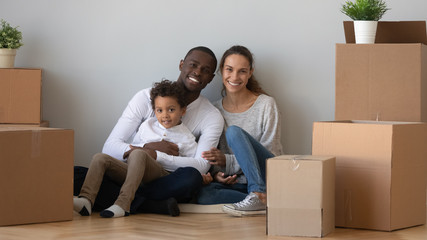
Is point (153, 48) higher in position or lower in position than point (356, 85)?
higher

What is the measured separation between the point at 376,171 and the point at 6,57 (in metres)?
2.14

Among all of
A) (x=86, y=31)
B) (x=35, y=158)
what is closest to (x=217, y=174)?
(x=35, y=158)

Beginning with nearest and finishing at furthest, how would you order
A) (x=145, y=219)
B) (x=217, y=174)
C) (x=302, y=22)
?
(x=145, y=219) < (x=217, y=174) < (x=302, y=22)

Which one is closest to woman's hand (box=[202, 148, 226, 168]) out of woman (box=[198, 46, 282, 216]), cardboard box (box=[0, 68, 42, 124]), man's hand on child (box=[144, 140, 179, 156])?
woman (box=[198, 46, 282, 216])

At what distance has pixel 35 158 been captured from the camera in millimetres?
2650

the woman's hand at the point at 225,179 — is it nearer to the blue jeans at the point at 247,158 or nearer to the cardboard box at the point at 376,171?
the blue jeans at the point at 247,158

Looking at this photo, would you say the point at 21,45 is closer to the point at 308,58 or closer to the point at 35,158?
the point at 35,158

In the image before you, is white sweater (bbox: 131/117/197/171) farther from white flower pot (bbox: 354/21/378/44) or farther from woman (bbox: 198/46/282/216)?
white flower pot (bbox: 354/21/378/44)

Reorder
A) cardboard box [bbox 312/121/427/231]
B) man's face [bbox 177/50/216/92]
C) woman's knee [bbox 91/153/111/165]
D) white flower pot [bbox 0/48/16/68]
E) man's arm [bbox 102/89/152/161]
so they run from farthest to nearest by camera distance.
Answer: white flower pot [bbox 0/48/16/68] < man's face [bbox 177/50/216/92] < man's arm [bbox 102/89/152/161] < woman's knee [bbox 91/153/111/165] < cardboard box [bbox 312/121/427/231]

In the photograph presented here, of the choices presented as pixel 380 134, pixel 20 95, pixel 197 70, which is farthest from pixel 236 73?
pixel 20 95

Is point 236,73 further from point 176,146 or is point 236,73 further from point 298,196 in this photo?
point 298,196

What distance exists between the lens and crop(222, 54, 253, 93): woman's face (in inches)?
134

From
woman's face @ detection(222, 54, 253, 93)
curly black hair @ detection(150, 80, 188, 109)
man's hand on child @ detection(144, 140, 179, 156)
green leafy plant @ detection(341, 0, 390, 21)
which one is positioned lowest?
man's hand on child @ detection(144, 140, 179, 156)

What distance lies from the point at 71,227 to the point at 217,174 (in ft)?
3.10
